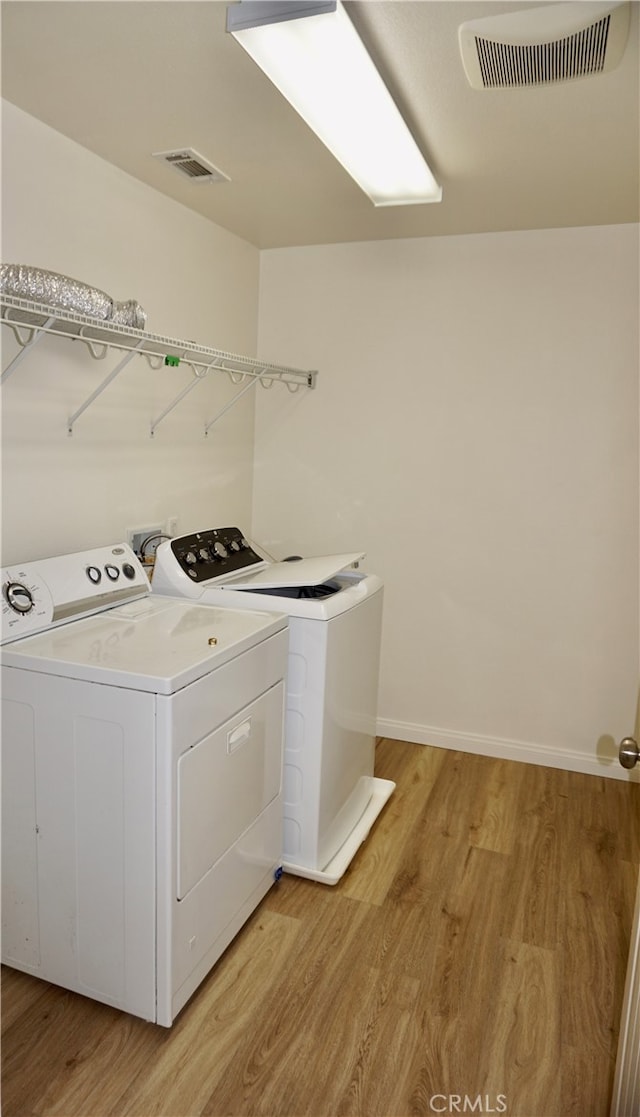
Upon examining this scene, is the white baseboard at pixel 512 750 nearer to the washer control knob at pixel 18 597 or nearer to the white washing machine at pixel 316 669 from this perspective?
the white washing machine at pixel 316 669

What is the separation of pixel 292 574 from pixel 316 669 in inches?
14.4

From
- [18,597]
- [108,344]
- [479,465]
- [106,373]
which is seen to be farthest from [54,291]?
[479,465]

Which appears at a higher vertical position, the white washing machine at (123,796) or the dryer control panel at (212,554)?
the dryer control panel at (212,554)

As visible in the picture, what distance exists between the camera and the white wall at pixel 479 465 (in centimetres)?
291

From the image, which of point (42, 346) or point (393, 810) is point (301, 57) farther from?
point (393, 810)

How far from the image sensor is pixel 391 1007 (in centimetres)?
180

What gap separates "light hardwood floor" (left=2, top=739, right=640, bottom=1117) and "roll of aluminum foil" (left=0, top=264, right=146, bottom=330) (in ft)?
5.64

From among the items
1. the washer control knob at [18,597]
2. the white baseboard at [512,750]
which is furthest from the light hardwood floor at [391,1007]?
the washer control knob at [18,597]

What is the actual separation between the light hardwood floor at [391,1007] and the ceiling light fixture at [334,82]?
2.17m

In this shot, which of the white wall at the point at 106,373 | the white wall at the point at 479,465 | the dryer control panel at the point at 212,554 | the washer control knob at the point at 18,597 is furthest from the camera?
the white wall at the point at 479,465

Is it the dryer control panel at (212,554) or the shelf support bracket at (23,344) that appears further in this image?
the dryer control panel at (212,554)

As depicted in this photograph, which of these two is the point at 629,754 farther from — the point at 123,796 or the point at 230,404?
the point at 230,404

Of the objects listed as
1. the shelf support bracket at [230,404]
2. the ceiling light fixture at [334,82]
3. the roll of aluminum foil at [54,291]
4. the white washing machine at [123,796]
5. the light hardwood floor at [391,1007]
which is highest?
the ceiling light fixture at [334,82]

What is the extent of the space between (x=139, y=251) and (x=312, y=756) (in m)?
1.78
